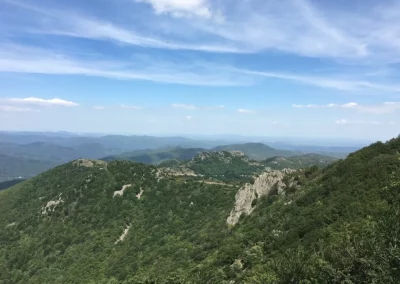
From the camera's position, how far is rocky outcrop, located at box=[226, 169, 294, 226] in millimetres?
60250

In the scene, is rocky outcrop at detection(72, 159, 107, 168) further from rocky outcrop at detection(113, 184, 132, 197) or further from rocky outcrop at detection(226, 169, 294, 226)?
rocky outcrop at detection(226, 169, 294, 226)

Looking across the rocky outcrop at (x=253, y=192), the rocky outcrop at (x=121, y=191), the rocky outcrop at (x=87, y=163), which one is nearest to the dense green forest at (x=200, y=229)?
the rocky outcrop at (x=121, y=191)

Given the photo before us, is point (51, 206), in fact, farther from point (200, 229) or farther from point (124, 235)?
point (200, 229)

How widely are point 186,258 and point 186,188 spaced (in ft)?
152

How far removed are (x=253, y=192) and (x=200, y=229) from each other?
15.6 m

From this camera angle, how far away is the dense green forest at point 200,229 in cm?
3077

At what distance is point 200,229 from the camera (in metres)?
71.3

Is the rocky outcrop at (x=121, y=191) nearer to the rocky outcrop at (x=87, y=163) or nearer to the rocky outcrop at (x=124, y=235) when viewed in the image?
the rocky outcrop at (x=124, y=235)

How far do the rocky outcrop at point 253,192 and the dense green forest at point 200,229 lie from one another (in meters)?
1.90

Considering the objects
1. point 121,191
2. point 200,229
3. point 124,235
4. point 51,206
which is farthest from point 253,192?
point 51,206

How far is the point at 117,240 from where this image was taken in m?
83.6

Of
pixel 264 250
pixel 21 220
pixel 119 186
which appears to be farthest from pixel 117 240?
pixel 264 250

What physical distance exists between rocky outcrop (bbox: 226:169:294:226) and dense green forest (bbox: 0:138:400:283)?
1903 millimetres

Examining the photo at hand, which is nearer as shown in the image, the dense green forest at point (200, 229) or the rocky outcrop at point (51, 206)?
the dense green forest at point (200, 229)
